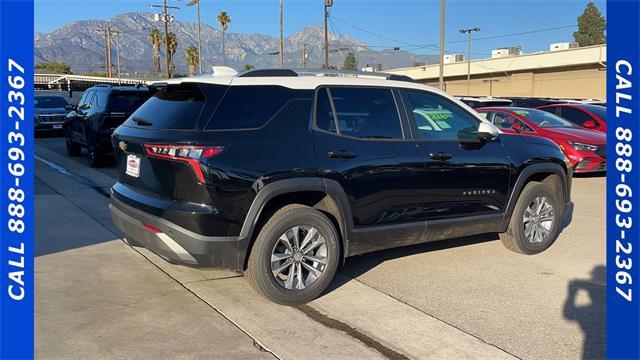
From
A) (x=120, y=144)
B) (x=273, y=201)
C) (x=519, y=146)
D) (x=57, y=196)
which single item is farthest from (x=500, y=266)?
(x=57, y=196)

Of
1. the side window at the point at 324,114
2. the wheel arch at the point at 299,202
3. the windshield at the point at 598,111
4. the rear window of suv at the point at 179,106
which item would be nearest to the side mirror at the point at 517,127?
the windshield at the point at 598,111

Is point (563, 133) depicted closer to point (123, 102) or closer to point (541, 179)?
point (541, 179)

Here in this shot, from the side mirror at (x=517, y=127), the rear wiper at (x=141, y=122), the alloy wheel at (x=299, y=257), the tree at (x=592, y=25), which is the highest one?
the tree at (x=592, y=25)

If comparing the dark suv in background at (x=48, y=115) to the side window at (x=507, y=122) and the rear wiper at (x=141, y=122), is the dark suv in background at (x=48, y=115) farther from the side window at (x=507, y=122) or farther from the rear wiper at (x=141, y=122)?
the rear wiper at (x=141, y=122)

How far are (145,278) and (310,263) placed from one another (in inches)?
62.4

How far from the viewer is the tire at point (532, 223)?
5.78m

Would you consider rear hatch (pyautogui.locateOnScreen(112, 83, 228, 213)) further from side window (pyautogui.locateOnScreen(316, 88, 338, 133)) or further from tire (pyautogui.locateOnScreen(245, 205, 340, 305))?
side window (pyautogui.locateOnScreen(316, 88, 338, 133))

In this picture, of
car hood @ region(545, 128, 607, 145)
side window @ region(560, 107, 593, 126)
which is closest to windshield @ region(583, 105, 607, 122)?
side window @ region(560, 107, 593, 126)

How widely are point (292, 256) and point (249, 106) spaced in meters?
1.24

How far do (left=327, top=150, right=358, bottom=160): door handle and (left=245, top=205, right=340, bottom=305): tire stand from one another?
47cm

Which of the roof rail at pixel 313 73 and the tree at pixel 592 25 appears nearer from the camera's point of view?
the roof rail at pixel 313 73

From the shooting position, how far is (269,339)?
3.77 meters

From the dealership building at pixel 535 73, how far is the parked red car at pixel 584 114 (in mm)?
30207

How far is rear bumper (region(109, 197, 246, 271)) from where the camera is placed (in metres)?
3.93
